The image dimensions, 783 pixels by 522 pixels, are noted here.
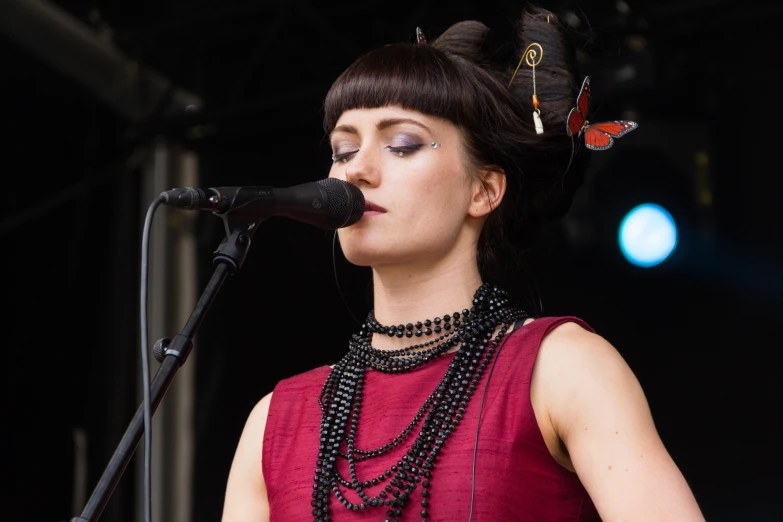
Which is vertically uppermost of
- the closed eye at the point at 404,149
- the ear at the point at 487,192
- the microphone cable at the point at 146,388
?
the closed eye at the point at 404,149

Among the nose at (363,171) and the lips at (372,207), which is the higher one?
the nose at (363,171)

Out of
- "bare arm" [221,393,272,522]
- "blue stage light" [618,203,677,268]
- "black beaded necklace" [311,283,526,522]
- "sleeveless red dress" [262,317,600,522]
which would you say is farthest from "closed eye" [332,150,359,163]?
"blue stage light" [618,203,677,268]

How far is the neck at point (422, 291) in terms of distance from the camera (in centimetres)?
186

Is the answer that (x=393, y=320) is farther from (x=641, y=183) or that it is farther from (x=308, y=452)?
(x=641, y=183)

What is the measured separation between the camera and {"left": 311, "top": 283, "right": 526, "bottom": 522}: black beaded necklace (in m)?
1.68

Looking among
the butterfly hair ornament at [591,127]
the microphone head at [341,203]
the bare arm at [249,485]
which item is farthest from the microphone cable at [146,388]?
the butterfly hair ornament at [591,127]

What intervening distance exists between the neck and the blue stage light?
89.3 inches

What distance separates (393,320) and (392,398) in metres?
0.15

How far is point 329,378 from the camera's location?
6.47ft

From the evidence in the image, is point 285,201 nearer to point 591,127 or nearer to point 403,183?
point 403,183

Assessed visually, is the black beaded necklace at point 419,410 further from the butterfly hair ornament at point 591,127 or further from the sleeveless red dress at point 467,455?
the butterfly hair ornament at point 591,127

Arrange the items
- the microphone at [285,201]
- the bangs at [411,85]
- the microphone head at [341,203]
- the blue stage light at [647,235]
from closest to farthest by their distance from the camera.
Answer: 1. the microphone at [285,201]
2. the microphone head at [341,203]
3. the bangs at [411,85]
4. the blue stage light at [647,235]

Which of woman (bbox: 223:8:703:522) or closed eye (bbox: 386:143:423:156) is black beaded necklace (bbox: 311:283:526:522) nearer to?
woman (bbox: 223:8:703:522)

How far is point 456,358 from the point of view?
5.87ft
